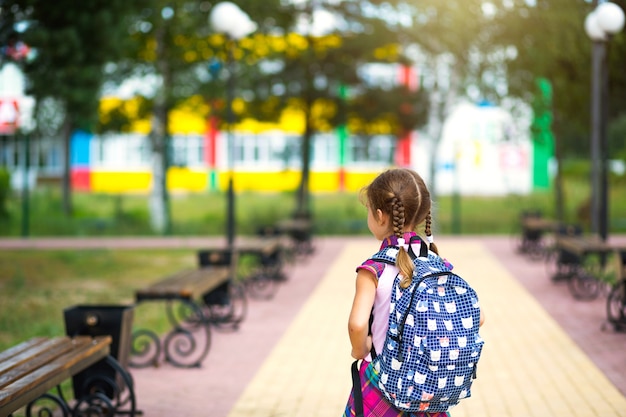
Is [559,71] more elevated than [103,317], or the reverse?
[559,71]

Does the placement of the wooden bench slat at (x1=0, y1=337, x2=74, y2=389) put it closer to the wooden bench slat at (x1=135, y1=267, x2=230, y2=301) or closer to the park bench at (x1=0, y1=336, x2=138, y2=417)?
the park bench at (x1=0, y1=336, x2=138, y2=417)

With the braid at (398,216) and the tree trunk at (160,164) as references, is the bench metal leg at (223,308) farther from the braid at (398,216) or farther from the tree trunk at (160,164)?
the tree trunk at (160,164)

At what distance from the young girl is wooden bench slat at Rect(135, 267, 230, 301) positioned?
5.05m

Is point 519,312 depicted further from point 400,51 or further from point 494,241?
point 400,51

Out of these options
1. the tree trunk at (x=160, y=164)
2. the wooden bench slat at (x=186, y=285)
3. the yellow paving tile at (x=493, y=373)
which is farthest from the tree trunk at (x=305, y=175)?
the wooden bench slat at (x=186, y=285)

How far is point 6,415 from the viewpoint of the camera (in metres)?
4.45

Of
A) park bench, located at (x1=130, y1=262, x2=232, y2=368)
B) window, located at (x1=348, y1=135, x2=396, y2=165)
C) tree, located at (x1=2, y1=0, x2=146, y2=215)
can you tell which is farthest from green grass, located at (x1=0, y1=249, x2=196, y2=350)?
window, located at (x1=348, y1=135, x2=396, y2=165)

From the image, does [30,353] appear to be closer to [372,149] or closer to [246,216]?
[246,216]

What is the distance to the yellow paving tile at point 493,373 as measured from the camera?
254 inches

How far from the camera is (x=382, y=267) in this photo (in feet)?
10.6

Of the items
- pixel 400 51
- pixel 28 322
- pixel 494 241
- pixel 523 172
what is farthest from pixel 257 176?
pixel 28 322

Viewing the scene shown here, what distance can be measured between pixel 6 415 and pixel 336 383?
3227 mm

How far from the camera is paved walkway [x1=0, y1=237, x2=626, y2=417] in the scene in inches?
257

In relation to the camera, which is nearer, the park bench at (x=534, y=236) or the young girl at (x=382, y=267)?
the young girl at (x=382, y=267)
